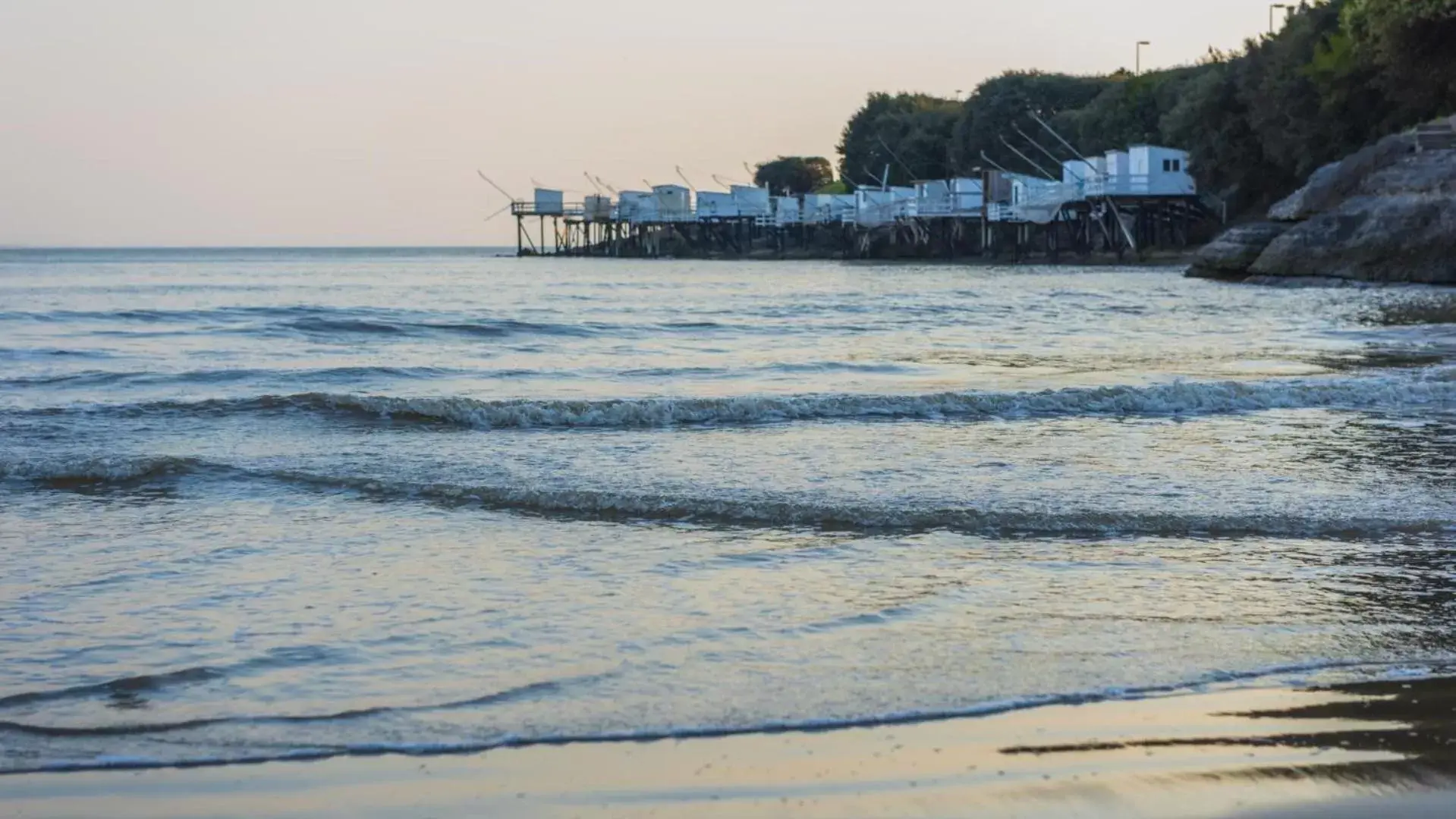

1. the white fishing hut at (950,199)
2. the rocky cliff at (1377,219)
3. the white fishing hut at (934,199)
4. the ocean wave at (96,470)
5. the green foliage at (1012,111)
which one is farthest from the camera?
the green foliage at (1012,111)

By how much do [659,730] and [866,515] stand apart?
11.7ft

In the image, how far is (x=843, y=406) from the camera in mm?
12914

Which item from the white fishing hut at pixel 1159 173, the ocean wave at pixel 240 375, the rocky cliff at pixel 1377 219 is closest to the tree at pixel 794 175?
the white fishing hut at pixel 1159 173

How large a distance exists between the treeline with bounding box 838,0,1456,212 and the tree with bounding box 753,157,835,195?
4195 cm

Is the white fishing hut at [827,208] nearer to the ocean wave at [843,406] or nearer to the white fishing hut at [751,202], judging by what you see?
the white fishing hut at [751,202]

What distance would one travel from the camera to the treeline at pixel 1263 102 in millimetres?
43844

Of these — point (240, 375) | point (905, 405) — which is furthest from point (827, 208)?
point (905, 405)

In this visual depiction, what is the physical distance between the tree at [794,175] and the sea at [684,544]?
12209cm

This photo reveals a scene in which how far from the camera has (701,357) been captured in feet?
62.4

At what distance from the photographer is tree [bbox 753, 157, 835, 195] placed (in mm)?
138500

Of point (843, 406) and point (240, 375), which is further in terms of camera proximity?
point (240, 375)

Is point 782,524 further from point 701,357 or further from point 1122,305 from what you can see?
point 1122,305

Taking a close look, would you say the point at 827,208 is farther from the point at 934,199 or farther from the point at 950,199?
the point at 950,199

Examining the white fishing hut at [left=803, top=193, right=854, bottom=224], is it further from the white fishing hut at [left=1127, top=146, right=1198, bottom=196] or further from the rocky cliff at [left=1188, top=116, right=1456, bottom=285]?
the rocky cliff at [left=1188, top=116, right=1456, bottom=285]
